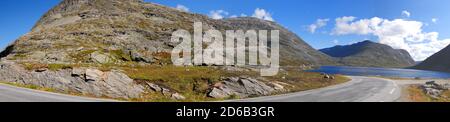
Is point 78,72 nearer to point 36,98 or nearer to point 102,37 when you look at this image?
point 36,98

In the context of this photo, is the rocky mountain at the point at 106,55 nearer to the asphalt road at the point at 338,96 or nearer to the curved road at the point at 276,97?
the curved road at the point at 276,97

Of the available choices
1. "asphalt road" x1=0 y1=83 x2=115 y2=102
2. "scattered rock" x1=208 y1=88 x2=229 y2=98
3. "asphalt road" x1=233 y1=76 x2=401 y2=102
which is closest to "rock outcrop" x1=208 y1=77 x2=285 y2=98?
"scattered rock" x1=208 y1=88 x2=229 y2=98

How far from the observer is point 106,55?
86188 mm

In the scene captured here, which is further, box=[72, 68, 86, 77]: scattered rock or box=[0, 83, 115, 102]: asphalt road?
box=[72, 68, 86, 77]: scattered rock

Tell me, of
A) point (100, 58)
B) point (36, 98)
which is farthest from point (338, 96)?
point (100, 58)

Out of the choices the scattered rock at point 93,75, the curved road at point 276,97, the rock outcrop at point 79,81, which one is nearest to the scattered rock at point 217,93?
the rock outcrop at point 79,81

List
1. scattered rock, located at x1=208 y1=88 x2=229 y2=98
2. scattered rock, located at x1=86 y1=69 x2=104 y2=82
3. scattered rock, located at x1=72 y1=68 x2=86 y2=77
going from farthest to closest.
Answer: scattered rock, located at x1=208 y1=88 x2=229 y2=98, scattered rock, located at x1=72 y1=68 x2=86 y2=77, scattered rock, located at x1=86 y1=69 x2=104 y2=82

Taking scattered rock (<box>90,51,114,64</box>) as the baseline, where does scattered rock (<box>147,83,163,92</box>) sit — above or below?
below

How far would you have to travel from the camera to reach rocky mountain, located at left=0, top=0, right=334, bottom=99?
4341cm

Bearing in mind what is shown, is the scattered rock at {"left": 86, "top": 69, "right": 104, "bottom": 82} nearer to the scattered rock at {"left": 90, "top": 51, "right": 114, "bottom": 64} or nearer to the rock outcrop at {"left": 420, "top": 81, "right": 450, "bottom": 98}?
the scattered rock at {"left": 90, "top": 51, "right": 114, "bottom": 64}

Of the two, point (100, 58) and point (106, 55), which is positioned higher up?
point (106, 55)
